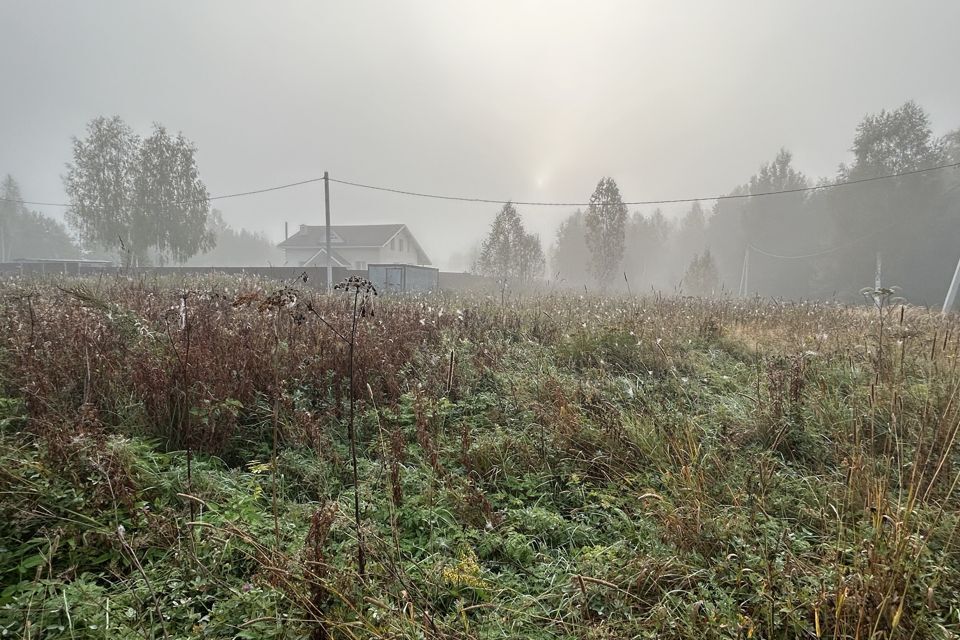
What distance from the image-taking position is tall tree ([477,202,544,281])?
32.6 metres

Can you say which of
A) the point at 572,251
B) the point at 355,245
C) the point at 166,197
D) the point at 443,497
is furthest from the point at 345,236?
the point at 443,497

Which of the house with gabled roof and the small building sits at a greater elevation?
the house with gabled roof

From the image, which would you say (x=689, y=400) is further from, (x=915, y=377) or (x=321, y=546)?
(x=321, y=546)

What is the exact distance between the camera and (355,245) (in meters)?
44.5

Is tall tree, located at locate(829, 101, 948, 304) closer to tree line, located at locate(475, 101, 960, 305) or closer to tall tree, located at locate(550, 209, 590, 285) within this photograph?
tree line, located at locate(475, 101, 960, 305)

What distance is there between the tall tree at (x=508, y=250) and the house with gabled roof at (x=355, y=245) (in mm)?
13907

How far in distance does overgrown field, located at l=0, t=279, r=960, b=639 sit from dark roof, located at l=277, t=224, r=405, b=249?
4189cm

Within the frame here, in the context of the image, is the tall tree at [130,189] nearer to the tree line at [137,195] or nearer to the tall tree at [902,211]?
the tree line at [137,195]

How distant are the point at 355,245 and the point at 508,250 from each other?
64.3 feet

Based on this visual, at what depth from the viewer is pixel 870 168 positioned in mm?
35156

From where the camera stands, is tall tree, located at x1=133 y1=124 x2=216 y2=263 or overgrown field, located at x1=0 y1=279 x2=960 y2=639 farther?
tall tree, located at x1=133 y1=124 x2=216 y2=263

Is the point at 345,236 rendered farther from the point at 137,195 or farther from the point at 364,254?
the point at 137,195

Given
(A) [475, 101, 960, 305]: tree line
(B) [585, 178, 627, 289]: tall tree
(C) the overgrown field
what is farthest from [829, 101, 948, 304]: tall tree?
(C) the overgrown field

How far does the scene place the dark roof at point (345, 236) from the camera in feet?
147
